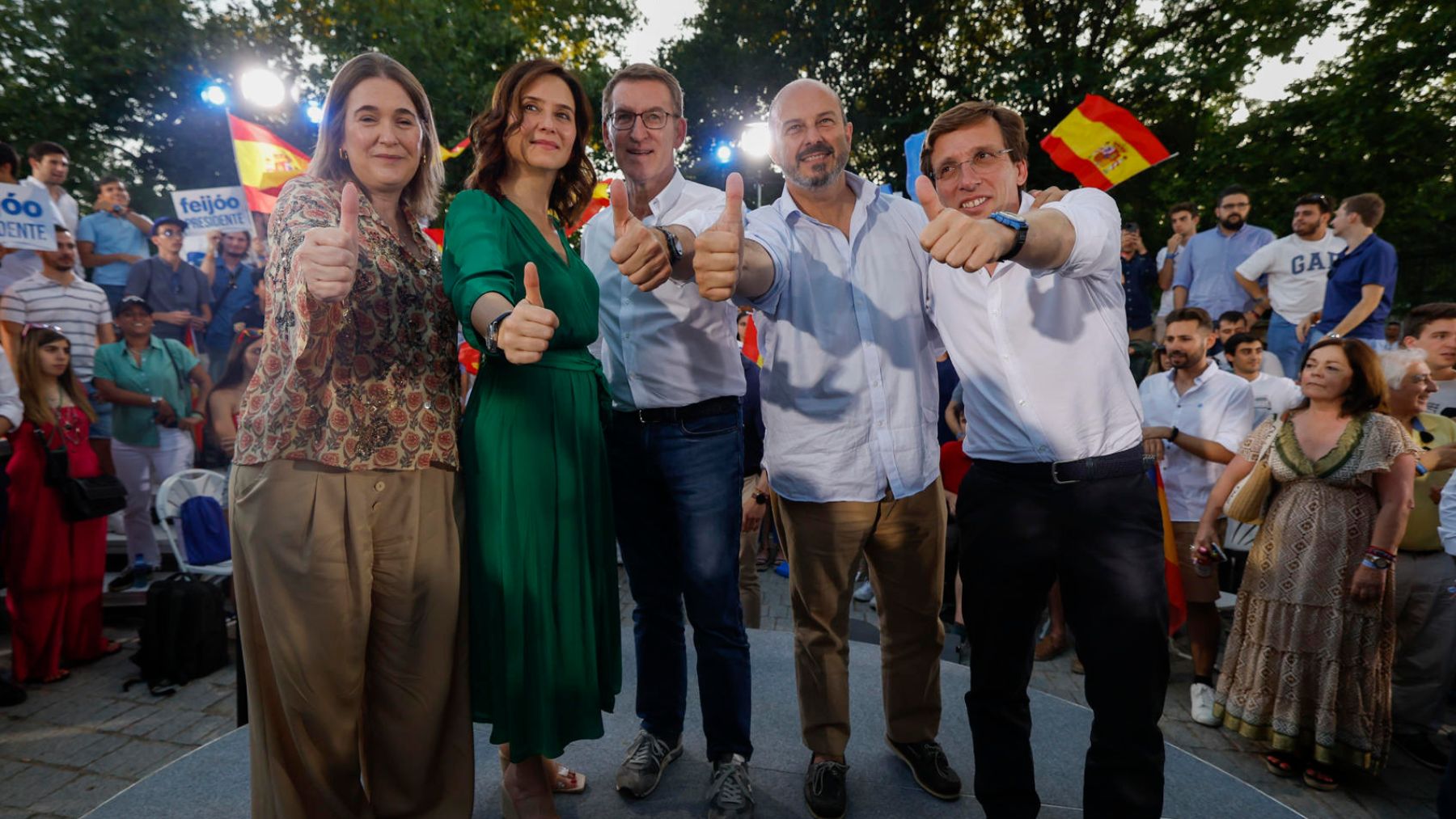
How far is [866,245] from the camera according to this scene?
260 centimetres

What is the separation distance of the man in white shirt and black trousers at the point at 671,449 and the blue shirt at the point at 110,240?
26.0 feet

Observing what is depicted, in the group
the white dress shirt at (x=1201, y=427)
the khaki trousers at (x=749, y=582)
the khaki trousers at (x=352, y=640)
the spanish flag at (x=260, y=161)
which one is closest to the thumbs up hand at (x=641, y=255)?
the khaki trousers at (x=352, y=640)

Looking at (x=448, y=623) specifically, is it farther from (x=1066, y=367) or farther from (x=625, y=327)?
(x=1066, y=367)

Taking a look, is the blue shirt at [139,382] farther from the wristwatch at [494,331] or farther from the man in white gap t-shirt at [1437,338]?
the man in white gap t-shirt at [1437,338]

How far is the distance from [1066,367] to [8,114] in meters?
24.5

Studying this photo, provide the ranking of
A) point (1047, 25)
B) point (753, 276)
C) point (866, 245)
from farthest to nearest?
point (1047, 25) → point (866, 245) → point (753, 276)

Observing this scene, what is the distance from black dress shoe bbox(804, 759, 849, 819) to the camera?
259 centimetres

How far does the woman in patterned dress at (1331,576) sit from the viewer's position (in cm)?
343

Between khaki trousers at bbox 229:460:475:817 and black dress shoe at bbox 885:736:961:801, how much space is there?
1.55 meters

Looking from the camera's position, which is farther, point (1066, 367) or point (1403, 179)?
point (1403, 179)

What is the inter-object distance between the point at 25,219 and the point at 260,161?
262cm

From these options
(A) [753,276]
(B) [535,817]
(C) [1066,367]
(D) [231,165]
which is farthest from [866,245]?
(D) [231,165]

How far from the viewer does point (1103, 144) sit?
7734 millimetres

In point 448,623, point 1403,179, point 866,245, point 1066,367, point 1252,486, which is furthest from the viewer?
point 1403,179
